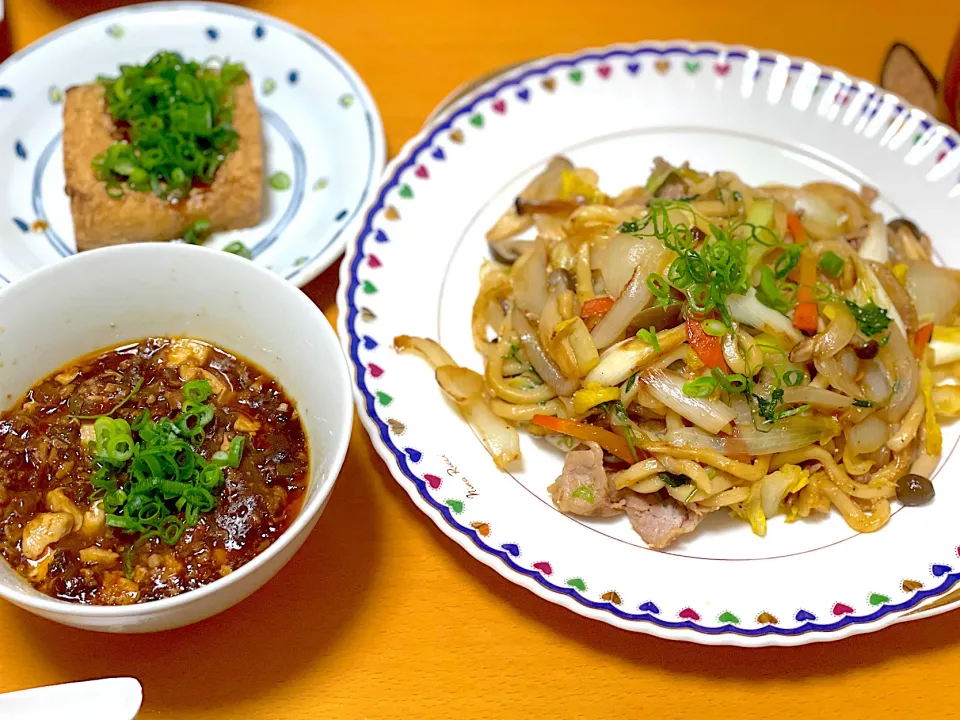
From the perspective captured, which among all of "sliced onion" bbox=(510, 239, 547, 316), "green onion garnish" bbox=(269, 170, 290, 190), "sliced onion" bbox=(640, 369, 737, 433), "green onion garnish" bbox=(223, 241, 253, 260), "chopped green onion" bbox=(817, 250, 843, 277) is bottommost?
"green onion garnish" bbox=(223, 241, 253, 260)

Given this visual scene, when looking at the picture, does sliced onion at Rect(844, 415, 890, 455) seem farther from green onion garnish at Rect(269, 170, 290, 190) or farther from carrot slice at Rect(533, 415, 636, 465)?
green onion garnish at Rect(269, 170, 290, 190)

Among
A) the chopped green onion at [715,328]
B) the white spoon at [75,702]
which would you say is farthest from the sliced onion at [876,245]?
the white spoon at [75,702]

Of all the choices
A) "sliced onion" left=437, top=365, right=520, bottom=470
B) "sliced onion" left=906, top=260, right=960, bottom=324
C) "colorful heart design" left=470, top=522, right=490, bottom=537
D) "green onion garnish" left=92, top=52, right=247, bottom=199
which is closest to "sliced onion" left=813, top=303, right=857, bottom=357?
"sliced onion" left=906, top=260, right=960, bottom=324

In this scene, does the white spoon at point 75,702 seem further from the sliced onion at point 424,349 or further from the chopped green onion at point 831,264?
the chopped green onion at point 831,264

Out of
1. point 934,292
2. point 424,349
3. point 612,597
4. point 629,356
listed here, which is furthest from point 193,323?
point 934,292

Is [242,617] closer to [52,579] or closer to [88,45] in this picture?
[52,579]

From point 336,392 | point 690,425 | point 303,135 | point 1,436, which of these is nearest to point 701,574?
point 690,425
